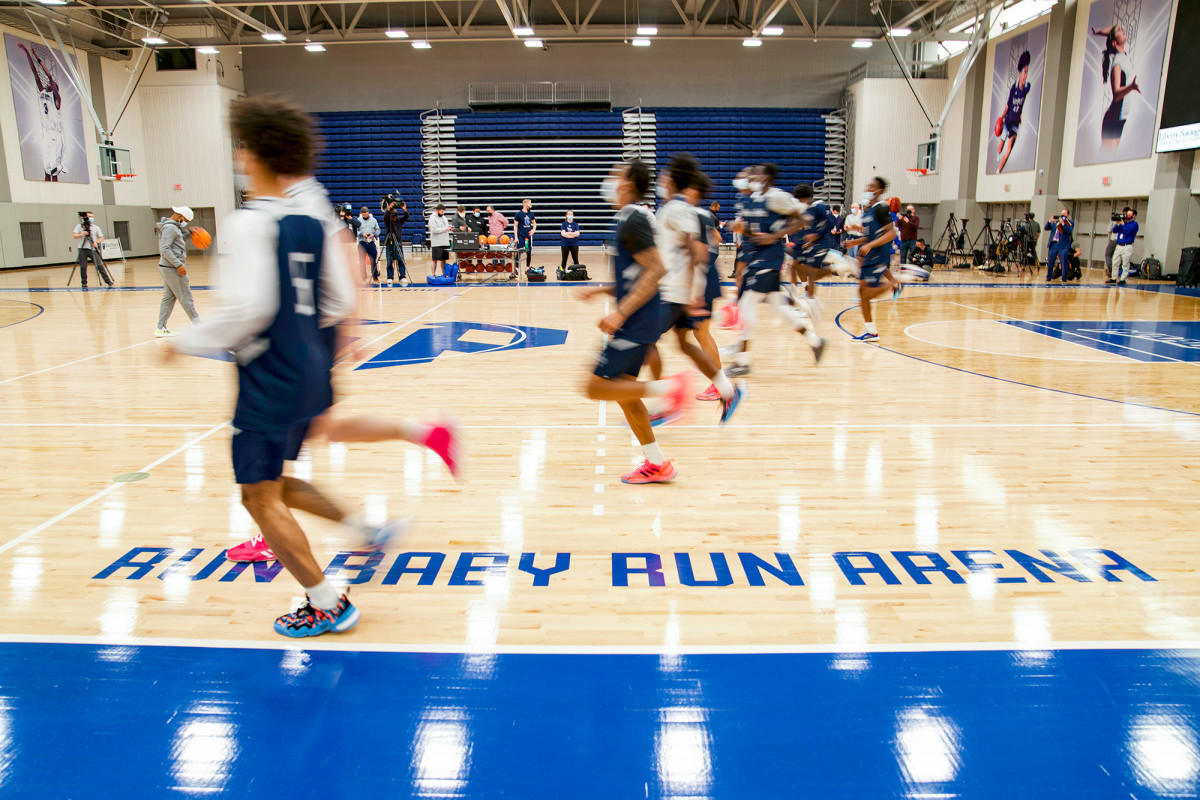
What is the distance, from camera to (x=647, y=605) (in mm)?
2912

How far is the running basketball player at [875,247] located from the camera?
8070 millimetres

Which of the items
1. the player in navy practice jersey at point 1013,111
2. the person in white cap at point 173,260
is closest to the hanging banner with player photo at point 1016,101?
the player in navy practice jersey at point 1013,111

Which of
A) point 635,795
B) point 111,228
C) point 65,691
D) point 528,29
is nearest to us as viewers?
point 635,795

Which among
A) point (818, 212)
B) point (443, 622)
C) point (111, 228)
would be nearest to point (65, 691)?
point (443, 622)

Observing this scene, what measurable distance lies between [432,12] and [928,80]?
1578cm

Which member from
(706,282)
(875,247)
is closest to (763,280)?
(706,282)

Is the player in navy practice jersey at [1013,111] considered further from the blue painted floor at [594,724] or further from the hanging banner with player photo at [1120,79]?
the blue painted floor at [594,724]

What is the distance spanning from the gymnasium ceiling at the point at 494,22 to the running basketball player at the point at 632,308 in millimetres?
19833

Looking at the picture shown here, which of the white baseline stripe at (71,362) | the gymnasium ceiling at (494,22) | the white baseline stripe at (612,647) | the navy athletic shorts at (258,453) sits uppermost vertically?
the gymnasium ceiling at (494,22)

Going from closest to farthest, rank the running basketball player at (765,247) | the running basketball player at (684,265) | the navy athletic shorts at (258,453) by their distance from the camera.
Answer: the navy athletic shorts at (258,453), the running basketball player at (684,265), the running basketball player at (765,247)

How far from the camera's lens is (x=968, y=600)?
294 cm

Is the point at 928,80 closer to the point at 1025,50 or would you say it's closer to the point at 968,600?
the point at 1025,50

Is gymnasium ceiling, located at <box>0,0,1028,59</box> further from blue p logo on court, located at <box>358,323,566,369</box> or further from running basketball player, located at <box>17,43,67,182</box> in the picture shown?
blue p logo on court, located at <box>358,323,566,369</box>

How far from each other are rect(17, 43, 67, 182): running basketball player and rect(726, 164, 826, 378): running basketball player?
2237cm
